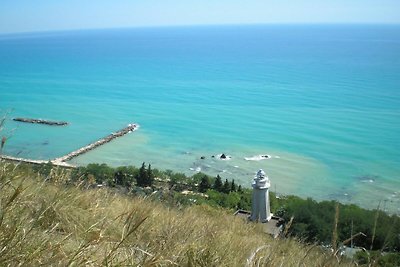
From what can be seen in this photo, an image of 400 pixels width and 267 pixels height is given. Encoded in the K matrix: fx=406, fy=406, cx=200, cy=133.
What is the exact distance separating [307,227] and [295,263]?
23.4 feet

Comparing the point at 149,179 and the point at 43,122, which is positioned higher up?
the point at 149,179

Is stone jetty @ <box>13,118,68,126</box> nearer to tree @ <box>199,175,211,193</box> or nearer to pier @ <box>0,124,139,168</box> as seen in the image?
pier @ <box>0,124,139,168</box>

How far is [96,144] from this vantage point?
→ 36.5 m

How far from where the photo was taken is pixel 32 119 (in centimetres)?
4559

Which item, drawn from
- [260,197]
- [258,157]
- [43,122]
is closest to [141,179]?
[258,157]

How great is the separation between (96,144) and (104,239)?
1371 inches

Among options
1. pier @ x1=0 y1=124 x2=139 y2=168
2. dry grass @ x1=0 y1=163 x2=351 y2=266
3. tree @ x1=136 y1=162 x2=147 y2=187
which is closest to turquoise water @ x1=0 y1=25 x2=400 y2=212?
pier @ x1=0 y1=124 x2=139 y2=168

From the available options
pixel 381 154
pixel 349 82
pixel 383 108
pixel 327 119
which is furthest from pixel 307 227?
pixel 349 82

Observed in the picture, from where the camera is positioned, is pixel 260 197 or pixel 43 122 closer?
pixel 260 197

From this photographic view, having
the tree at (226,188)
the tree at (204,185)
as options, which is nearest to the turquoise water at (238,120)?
the tree at (204,185)

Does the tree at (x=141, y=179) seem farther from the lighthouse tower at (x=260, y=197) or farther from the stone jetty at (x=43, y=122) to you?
the stone jetty at (x=43, y=122)

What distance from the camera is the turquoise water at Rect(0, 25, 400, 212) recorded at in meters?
30.5

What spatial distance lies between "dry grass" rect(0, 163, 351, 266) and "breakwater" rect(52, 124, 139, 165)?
1073 inches

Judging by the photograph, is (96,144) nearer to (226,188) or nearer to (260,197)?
(226,188)
